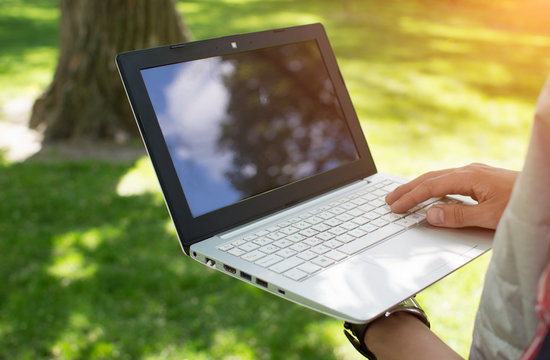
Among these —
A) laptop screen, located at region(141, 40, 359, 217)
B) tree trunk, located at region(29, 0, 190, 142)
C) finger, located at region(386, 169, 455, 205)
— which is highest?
laptop screen, located at region(141, 40, 359, 217)

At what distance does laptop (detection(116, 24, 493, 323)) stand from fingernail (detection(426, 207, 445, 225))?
28 millimetres

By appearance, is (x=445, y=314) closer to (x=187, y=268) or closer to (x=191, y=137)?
(x=187, y=268)

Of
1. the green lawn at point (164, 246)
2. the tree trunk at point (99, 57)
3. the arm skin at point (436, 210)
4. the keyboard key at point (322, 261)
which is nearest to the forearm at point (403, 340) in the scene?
the arm skin at point (436, 210)

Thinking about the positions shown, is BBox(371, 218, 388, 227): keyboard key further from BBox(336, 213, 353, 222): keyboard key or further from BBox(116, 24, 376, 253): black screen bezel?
BBox(116, 24, 376, 253): black screen bezel

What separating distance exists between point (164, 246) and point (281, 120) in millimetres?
1884

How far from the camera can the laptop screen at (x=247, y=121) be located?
1405 mm

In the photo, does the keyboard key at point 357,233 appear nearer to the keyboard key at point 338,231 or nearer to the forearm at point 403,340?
the keyboard key at point 338,231

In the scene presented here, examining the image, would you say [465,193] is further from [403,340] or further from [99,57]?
[99,57]

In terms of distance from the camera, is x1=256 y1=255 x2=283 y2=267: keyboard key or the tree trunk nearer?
x1=256 y1=255 x2=283 y2=267: keyboard key

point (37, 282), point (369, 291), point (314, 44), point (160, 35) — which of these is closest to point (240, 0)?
point (160, 35)

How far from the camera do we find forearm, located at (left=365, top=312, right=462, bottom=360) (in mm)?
1090

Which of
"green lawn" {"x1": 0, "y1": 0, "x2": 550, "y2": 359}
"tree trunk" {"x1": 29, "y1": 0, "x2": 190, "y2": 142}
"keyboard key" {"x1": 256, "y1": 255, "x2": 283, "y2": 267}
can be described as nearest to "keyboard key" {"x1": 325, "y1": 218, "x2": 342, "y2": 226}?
"keyboard key" {"x1": 256, "y1": 255, "x2": 283, "y2": 267}

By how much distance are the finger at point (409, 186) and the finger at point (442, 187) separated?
22 mm

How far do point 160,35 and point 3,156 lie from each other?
1.58 metres
